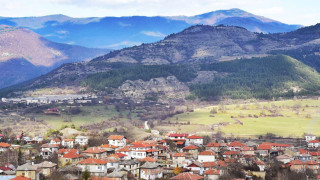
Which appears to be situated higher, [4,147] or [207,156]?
[207,156]

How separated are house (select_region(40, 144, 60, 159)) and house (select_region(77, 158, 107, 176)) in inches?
484

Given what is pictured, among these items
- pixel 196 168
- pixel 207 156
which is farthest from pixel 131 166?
pixel 207 156

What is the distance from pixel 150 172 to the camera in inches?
2896

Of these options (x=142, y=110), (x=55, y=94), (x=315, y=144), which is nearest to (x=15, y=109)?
(x=142, y=110)

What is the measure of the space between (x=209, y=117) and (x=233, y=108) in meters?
15.6

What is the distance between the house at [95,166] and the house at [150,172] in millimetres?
4341

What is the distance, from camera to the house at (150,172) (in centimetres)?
7338

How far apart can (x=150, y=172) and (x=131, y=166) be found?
3.64m

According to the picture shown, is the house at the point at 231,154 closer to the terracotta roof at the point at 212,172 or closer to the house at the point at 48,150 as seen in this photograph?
the terracotta roof at the point at 212,172

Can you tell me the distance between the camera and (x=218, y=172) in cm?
7319

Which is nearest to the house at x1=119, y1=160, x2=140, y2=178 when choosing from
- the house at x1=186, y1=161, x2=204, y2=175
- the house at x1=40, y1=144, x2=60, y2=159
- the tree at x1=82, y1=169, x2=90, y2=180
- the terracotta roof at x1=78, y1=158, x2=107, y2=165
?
the terracotta roof at x1=78, y1=158, x2=107, y2=165

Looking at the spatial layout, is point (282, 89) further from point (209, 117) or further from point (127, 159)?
point (127, 159)

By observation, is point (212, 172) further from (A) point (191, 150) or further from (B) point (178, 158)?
(A) point (191, 150)

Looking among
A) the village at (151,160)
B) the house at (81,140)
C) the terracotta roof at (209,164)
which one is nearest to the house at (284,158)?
the village at (151,160)
